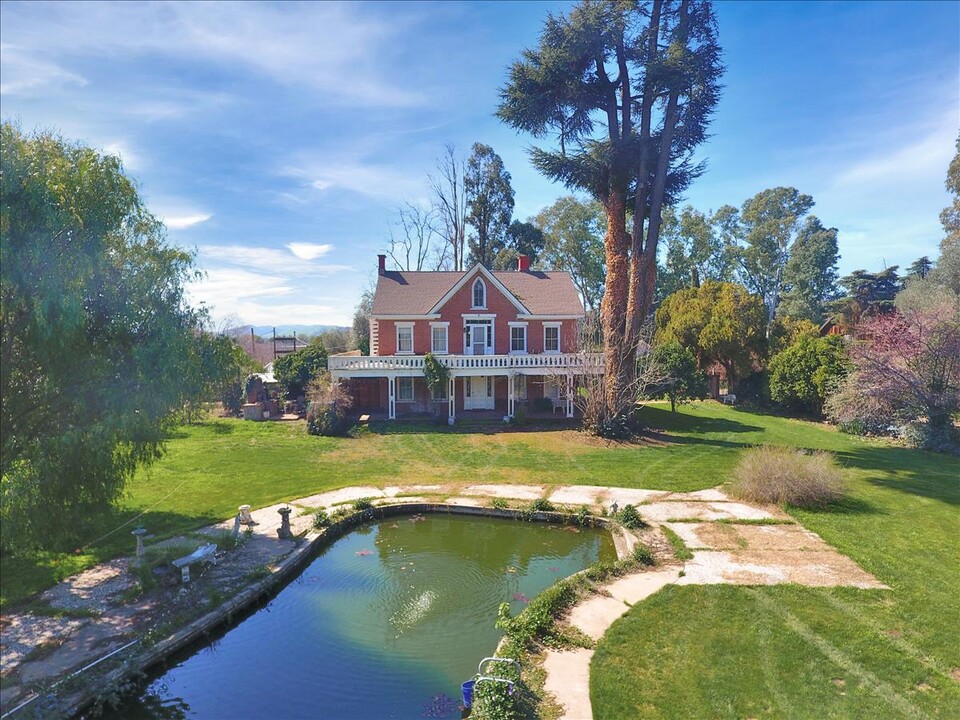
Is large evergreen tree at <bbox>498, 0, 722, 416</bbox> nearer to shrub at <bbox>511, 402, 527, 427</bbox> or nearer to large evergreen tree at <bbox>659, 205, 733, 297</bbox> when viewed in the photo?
shrub at <bbox>511, 402, 527, 427</bbox>

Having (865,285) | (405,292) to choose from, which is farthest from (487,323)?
(865,285)

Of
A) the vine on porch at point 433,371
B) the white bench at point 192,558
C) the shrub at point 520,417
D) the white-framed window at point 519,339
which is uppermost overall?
the white-framed window at point 519,339

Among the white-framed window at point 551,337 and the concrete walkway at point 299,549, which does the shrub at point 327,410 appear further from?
the white-framed window at point 551,337

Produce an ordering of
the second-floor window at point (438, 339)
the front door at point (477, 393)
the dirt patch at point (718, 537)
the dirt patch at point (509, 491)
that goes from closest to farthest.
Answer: the dirt patch at point (718, 537), the dirt patch at point (509, 491), the front door at point (477, 393), the second-floor window at point (438, 339)

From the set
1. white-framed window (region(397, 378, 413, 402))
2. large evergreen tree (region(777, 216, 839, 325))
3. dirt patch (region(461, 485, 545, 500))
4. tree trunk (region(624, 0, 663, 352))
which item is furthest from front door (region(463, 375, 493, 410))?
large evergreen tree (region(777, 216, 839, 325))

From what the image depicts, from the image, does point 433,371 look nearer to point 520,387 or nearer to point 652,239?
point 520,387

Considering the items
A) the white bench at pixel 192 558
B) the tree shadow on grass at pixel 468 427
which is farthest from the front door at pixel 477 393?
the white bench at pixel 192 558

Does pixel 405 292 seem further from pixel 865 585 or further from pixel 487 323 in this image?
pixel 865 585
